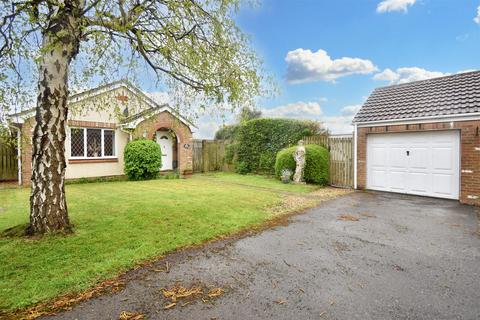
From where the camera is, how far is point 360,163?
10414 mm

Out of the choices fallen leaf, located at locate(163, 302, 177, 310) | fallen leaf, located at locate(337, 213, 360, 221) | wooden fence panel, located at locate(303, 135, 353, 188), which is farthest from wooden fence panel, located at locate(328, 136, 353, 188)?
fallen leaf, located at locate(163, 302, 177, 310)

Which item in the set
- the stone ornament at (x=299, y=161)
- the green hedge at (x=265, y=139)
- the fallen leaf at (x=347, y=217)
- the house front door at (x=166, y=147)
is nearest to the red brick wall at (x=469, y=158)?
the fallen leaf at (x=347, y=217)

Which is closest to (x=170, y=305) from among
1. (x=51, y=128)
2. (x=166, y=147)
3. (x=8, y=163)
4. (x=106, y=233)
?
(x=106, y=233)

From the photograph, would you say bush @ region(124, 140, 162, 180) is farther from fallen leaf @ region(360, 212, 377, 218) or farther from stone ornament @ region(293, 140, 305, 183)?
fallen leaf @ region(360, 212, 377, 218)

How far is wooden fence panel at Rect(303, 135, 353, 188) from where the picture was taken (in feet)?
35.5

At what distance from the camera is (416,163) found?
29.6ft

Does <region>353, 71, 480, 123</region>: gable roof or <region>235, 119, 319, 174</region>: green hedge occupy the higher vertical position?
<region>353, 71, 480, 123</region>: gable roof

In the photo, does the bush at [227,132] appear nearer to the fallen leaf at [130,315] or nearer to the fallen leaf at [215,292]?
the fallen leaf at [215,292]

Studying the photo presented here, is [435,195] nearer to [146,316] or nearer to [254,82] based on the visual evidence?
[254,82]

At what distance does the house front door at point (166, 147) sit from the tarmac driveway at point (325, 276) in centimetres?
1126

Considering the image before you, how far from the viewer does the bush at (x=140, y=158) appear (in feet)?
40.8

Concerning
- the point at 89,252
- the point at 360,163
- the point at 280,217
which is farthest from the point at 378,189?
the point at 89,252

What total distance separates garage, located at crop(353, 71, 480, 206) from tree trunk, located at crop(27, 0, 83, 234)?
31.6ft

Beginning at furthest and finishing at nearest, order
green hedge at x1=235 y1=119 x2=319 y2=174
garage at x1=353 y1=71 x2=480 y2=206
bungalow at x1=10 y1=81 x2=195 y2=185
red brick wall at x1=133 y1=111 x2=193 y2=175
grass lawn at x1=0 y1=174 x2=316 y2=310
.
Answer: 1. red brick wall at x1=133 y1=111 x2=193 y2=175
2. green hedge at x1=235 y1=119 x2=319 y2=174
3. bungalow at x1=10 y1=81 x2=195 y2=185
4. garage at x1=353 y1=71 x2=480 y2=206
5. grass lawn at x1=0 y1=174 x2=316 y2=310
